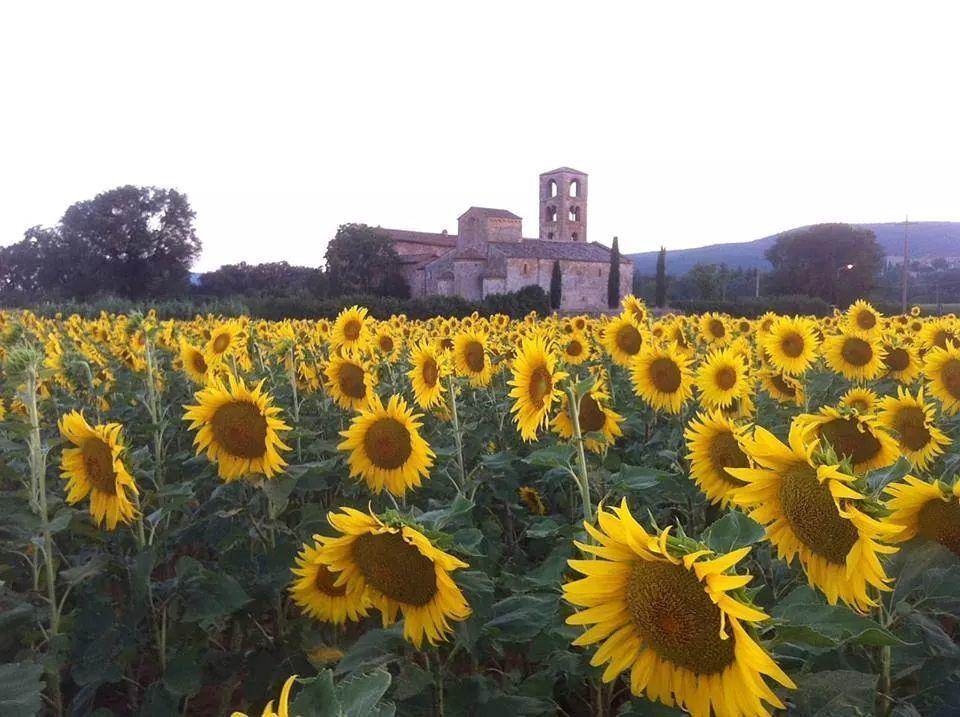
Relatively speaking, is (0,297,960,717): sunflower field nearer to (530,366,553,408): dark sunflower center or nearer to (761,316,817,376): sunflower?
(530,366,553,408): dark sunflower center

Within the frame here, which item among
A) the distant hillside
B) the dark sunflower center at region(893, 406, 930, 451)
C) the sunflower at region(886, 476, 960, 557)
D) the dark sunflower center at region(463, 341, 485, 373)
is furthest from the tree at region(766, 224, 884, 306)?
the distant hillside

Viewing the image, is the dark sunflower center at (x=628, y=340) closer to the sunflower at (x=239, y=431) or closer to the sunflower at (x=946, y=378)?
the sunflower at (x=946, y=378)

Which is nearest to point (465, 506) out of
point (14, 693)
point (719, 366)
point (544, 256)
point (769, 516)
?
point (769, 516)

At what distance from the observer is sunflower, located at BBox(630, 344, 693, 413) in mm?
3932

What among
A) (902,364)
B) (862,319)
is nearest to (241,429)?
(902,364)

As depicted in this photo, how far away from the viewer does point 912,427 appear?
2.81 m

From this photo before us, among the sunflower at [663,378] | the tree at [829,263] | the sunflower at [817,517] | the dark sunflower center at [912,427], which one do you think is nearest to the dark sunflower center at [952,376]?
the sunflower at [663,378]

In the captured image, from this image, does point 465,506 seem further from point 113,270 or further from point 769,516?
point 113,270

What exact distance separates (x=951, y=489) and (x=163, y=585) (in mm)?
1951

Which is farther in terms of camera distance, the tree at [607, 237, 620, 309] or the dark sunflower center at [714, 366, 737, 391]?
the tree at [607, 237, 620, 309]

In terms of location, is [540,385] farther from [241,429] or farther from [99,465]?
[99,465]

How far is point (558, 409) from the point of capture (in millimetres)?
3547

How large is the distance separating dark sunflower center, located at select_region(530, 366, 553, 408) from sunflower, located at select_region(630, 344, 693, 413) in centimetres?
126

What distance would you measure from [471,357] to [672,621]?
317 centimetres
